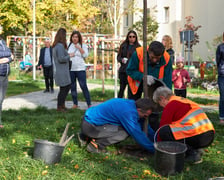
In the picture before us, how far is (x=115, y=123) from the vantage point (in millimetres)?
5480

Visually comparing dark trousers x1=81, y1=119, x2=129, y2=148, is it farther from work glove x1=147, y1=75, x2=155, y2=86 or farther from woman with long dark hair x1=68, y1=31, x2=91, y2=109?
woman with long dark hair x1=68, y1=31, x2=91, y2=109

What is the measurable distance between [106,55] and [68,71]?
14.8m

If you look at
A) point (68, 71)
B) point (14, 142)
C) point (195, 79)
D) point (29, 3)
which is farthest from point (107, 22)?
point (14, 142)

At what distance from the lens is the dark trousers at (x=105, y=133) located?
18.0 feet

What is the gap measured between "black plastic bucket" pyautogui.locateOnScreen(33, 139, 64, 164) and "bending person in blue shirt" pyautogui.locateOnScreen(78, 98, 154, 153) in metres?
0.67

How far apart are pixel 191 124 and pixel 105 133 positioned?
1166 mm

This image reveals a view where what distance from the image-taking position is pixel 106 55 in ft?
78.0

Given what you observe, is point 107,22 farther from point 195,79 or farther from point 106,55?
point 195,79

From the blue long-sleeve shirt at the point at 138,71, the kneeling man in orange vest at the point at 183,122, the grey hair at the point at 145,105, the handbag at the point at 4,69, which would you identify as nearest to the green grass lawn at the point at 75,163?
the kneeling man in orange vest at the point at 183,122

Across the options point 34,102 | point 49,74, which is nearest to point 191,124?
point 34,102

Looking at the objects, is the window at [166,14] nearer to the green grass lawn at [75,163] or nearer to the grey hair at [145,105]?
the green grass lawn at [75,163]

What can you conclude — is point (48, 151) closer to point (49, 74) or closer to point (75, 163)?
point (75, 163)

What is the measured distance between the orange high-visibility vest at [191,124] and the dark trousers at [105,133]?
0.72 m

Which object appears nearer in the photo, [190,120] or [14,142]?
[190,120]
